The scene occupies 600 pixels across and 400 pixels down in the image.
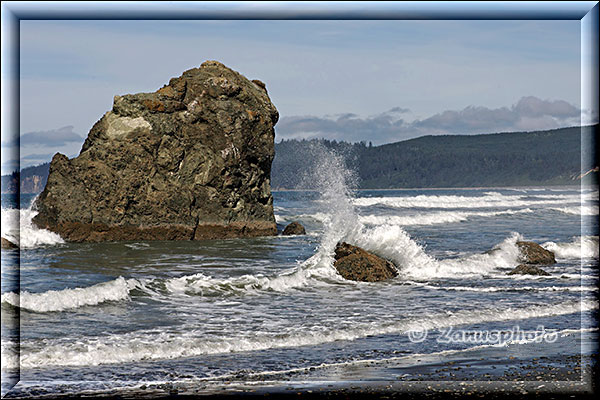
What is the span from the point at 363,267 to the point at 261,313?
4173mm

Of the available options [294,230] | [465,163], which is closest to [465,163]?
[465,163]

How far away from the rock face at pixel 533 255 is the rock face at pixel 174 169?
1144cm

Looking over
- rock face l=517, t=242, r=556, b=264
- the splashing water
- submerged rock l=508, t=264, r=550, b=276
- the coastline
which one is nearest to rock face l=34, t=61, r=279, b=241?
the splashing water

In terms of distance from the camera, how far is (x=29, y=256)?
18.0 m

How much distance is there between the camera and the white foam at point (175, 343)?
7.67 metres

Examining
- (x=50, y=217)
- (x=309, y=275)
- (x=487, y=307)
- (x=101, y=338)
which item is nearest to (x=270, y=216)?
(x=50, y=217)

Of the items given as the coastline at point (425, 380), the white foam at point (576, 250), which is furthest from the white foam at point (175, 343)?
the white foam at point (576, 250)

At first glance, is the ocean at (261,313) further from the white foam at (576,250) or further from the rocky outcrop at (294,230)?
the rocky outcrop at (294,230)

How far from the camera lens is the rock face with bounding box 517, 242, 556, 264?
1770 centimetres

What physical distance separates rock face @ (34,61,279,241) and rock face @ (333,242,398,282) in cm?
1120

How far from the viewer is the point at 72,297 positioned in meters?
11.2

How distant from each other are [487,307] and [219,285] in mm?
5159

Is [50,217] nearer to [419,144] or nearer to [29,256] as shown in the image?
[29,256]

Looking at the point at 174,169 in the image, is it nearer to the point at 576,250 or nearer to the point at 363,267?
the point at 363,267
